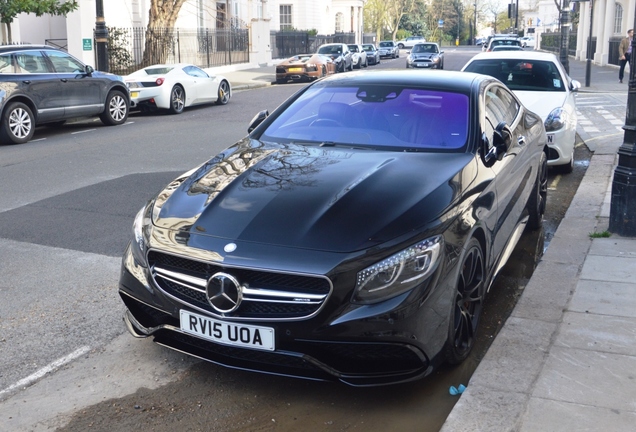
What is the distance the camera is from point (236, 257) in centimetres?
385

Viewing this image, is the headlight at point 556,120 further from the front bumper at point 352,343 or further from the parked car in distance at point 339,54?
the parked car in distance at point 339,54

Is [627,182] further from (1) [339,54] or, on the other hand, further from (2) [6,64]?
(1) [339,54]

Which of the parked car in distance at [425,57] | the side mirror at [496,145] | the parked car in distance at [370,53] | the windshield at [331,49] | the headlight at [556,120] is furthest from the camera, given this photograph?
the parked car in distance at [370,53]

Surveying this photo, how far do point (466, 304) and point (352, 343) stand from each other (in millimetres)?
1083

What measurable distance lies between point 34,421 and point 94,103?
12.8 metres

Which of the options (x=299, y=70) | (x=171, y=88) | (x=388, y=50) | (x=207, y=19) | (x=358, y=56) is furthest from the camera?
(x=388, y=50)

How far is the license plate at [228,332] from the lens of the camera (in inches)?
149

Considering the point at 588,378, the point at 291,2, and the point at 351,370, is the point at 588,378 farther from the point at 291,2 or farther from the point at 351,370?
the point at 291,2

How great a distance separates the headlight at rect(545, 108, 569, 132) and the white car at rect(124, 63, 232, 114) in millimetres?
11120

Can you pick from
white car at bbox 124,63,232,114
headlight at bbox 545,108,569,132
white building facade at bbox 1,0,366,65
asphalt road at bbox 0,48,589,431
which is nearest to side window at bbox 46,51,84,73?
white car at bbox 124,63,232,114

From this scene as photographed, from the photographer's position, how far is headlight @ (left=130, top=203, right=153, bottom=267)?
4234mm

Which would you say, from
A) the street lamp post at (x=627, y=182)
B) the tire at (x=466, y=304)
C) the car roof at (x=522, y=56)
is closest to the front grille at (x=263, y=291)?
the tire at (x=466, y=304)

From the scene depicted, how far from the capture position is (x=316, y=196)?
14.1 feet

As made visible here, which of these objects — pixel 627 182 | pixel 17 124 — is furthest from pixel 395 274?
pixel 17 124
